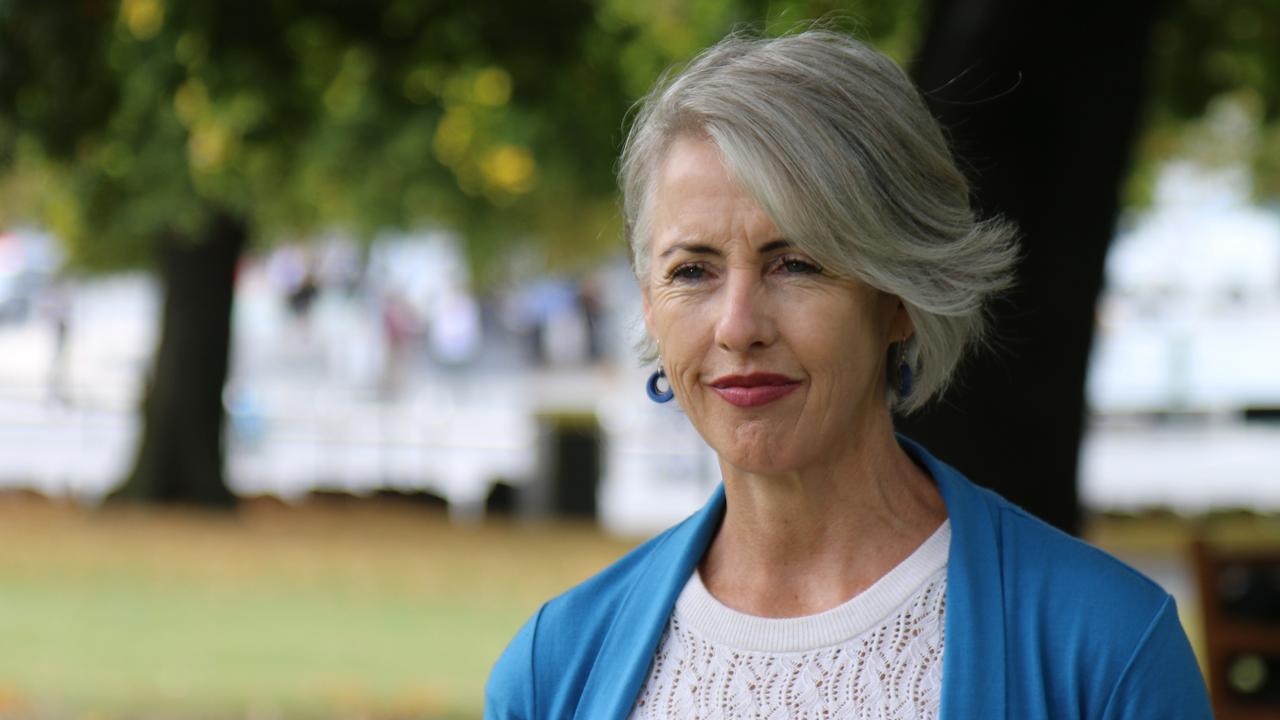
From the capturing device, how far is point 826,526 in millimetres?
2504

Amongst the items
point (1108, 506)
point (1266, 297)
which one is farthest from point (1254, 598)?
point (1266, 297)

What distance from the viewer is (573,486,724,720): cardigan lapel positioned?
8.21 ft

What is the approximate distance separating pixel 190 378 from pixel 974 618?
17.6 meters

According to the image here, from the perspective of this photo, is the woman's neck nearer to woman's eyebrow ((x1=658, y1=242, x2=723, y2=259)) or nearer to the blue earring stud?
the blue earring stud

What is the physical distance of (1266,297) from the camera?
39.3 m

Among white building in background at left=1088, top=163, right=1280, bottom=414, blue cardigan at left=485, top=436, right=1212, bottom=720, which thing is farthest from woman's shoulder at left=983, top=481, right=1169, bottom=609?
white building in background at left=1088, top=163, right=1280, bottom=414

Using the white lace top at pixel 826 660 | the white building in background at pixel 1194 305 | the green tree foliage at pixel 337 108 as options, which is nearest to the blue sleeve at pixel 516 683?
the white lace top at pixel 826 660

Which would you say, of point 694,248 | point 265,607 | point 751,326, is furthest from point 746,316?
point 265,607

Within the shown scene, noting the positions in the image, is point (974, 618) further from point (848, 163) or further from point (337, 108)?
point (337, 108)

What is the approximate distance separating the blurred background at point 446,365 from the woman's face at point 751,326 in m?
0.37

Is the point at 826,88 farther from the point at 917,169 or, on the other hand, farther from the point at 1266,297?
the point at 1266,297

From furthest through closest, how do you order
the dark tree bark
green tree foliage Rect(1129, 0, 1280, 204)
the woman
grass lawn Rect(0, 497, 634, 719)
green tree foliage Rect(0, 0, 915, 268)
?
green tree foliage Rect(1129, 0, 1280, 204) → grass lawn Rect(0, 497, 634, 719) → green tree foliage Rect(0, 0, 915, 268) → the dark tree bark → the woman

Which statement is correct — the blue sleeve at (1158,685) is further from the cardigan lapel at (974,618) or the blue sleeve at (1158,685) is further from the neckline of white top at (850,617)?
the neckline of white top at (850,617)

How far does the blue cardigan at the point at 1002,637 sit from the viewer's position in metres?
2.18
